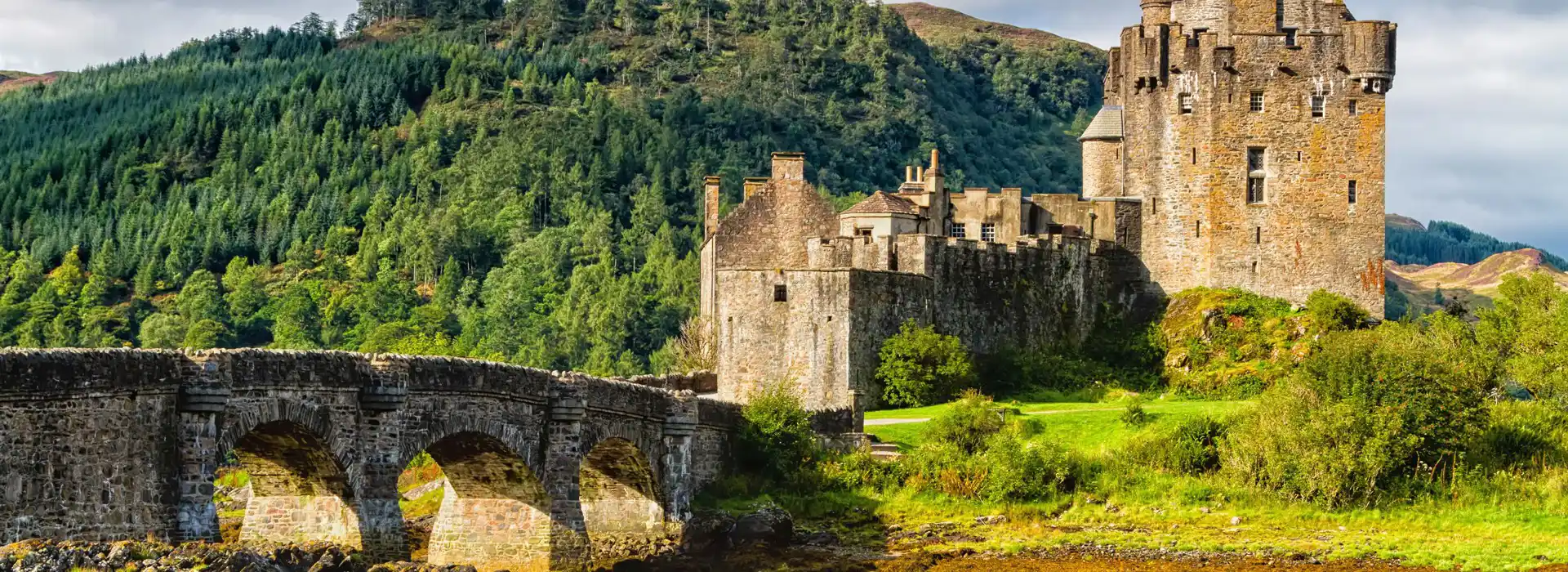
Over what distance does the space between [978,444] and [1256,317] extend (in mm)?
15753

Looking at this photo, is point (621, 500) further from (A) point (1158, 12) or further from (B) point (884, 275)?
(A) point (1158, 12)

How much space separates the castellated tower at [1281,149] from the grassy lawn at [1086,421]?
954 cm

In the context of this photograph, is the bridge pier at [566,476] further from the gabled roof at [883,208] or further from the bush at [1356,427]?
the gabled roof at [883,208]

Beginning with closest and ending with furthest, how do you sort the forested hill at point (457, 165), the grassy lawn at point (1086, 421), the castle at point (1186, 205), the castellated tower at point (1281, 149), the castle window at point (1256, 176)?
the grassy lawn at point (1086, 421)
the castle at point (1186, 205)
the castellated tower at point (1281, 149)
the castle window at point (1256, 176)
the forested hill at point (457, 165)

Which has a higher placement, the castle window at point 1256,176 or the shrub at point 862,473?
the castle window at point 1256,176

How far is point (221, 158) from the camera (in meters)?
158

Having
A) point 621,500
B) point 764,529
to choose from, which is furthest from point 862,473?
point 621,500

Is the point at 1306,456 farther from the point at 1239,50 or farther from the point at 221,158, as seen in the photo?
the point at 221,158

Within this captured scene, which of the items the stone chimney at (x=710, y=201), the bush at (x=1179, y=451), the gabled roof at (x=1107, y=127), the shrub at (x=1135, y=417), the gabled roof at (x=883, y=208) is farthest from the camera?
the stone chimney at (x=710, y=201)

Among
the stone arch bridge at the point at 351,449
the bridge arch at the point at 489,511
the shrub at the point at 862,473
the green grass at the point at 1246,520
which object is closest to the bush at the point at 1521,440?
the green grass at the point at 1246,520

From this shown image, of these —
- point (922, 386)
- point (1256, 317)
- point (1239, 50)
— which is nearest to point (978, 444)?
point (922, 386)

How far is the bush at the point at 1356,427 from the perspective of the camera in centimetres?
5581

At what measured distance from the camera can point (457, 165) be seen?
146 m

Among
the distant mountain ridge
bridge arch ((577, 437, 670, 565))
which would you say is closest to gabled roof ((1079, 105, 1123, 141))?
bridge arch ((577, 437, 670, 565))
